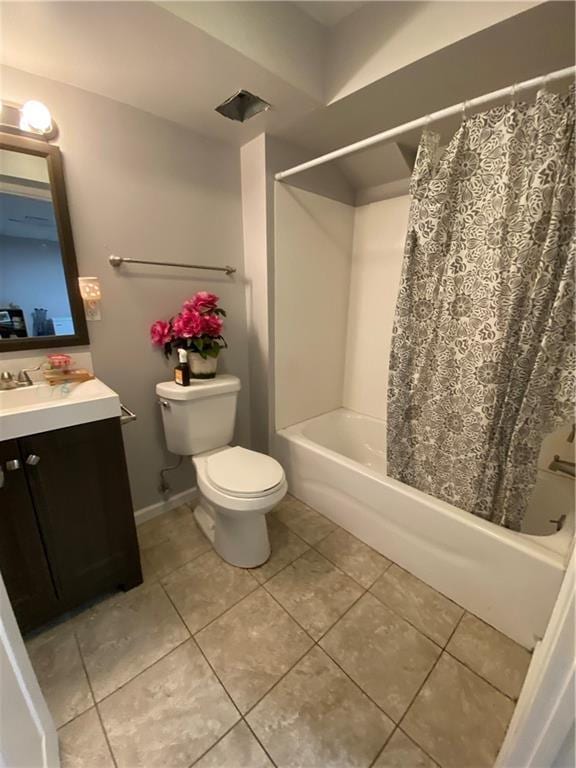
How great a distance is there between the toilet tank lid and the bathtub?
54cm

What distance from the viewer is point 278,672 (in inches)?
45.3

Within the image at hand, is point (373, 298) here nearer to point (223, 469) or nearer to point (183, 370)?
point (183, 370)

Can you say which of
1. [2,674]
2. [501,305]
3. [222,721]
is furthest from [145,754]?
[501,305]

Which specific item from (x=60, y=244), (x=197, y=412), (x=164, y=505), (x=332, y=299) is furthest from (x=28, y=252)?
(x=332, y=299)

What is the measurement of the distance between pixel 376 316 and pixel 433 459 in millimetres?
1087

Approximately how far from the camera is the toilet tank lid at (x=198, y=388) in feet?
5.27

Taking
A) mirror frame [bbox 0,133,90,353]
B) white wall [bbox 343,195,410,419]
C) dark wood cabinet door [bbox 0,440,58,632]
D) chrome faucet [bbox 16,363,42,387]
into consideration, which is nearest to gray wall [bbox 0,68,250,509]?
mirror frame [bbox 0,133,90,353]

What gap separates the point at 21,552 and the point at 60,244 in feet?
3.95

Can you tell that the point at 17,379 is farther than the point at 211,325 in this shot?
No

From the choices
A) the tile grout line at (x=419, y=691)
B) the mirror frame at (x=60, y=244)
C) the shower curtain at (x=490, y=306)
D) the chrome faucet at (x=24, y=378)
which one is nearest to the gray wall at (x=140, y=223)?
the mirror frame at (x=60, y=244)

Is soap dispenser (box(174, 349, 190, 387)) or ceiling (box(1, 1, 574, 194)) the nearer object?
ceiling (box(1, 1, 574, 194))

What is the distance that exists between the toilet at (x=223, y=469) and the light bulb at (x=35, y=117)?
3.69ft

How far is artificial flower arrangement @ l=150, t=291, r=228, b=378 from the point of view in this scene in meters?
1.65

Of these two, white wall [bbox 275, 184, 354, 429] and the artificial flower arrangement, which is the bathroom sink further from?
white wall [bbox 275, 184, 354, 429]
